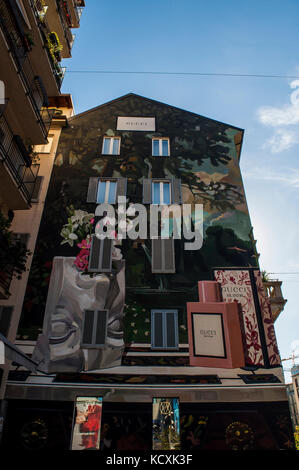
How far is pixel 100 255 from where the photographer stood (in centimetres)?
1169

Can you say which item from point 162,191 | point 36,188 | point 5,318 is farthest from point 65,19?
point 5,318

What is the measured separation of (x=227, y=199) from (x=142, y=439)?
9.36 m

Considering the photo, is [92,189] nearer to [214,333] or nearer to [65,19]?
[214,333]

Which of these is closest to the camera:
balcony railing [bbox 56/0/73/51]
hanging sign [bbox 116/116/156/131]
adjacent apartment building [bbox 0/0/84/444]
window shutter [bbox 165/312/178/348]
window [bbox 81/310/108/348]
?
adjacent apartment building [bbox 0/0/84/444]

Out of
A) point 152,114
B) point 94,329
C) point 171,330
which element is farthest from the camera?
point 152,114

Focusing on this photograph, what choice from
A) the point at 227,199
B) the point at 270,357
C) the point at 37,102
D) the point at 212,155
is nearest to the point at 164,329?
the point at 270,357

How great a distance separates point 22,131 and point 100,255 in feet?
20.7

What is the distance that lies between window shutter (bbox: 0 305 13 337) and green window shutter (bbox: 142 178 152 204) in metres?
6.63

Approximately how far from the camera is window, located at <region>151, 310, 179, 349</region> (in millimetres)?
10289

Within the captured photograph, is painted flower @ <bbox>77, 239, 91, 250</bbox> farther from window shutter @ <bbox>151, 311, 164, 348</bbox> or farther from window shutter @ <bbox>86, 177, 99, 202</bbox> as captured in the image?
window shutter @ <bbox>151, 311, 164, 348</bbox>

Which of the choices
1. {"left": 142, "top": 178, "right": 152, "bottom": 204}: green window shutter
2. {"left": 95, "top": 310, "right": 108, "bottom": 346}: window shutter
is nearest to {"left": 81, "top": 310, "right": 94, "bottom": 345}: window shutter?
{"left": 95, "top": 310, "right": 108, "bottom": 346}: window shutter

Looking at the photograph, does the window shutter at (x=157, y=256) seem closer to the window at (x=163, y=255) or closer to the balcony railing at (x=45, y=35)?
the window at (x=163, y=255)

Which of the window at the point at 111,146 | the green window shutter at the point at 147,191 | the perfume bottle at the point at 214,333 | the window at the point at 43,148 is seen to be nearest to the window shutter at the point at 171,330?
the perfume bottle at the point at 214,333
